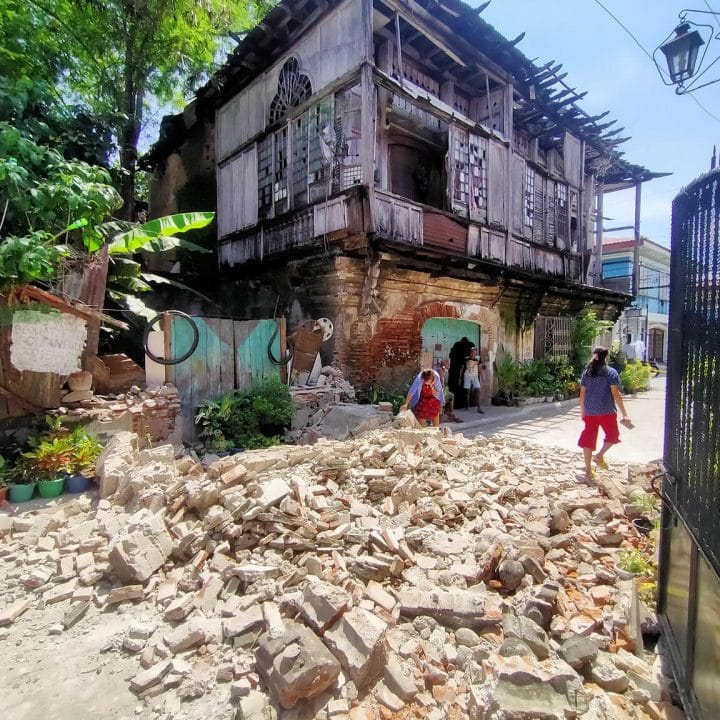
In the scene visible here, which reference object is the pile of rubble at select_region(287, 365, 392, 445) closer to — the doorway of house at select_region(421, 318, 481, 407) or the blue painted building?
the doorway of house at select_region(421, 318, 481, 407)

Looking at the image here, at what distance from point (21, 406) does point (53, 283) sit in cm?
180

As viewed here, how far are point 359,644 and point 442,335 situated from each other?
354 inches

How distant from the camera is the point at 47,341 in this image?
5.74 metres

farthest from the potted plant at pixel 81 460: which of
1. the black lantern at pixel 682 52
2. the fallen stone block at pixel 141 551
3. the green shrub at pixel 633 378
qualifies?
the green shrub at pixel 633 378

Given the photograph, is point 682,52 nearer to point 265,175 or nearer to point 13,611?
point 265,175

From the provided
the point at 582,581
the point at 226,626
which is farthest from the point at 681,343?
the point at 226,626

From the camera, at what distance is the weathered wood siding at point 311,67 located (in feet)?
26.9

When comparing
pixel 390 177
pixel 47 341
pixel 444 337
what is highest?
pixel 390 177

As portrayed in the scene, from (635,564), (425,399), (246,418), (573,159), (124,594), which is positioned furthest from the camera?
(573,159)

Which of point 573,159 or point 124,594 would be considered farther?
point 573,159

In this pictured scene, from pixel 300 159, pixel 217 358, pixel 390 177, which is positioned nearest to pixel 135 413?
pixel 217 358

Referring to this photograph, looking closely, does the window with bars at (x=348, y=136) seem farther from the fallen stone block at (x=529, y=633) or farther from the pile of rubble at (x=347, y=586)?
the fallen stone block at (x=529, y=633)

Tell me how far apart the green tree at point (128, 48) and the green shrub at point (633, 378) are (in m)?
15.5

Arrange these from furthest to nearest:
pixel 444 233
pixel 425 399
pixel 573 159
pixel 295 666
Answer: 1. pixel 573 159
2. pixel 444 233
3. pixel 425 399
4. pixel 295 666
